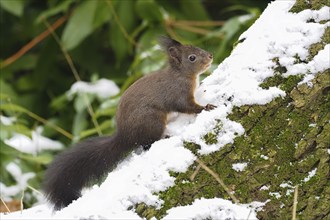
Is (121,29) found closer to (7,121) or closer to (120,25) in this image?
(120,25)

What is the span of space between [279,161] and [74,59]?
3654mm

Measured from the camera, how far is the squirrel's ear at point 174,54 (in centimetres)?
311

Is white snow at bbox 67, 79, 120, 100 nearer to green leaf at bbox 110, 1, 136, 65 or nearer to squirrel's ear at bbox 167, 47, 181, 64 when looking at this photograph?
green leaf at bbox 110, 1, 136, 65

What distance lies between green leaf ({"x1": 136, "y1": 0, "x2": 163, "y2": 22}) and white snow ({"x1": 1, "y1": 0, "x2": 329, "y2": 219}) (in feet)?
7.93

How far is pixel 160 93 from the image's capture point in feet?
9.50

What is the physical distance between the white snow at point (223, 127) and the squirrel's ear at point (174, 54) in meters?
0.85

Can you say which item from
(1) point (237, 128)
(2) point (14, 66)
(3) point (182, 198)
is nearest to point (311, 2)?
(1) point (237, 128)

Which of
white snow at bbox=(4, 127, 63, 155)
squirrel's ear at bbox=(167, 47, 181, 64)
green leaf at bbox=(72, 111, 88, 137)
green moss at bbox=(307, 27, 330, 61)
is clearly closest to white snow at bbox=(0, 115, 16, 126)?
white snow at bbox=(4, 127, 63, 155)

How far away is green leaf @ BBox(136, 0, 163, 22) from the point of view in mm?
4633

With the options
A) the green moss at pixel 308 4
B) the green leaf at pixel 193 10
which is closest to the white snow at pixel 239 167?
the green moss at pixel 308 4

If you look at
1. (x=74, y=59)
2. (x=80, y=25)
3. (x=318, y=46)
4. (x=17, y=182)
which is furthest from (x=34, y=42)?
(x=318, y=46)

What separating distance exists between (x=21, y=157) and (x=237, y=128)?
213 centimetres

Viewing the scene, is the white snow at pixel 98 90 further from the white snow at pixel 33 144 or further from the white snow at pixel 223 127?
the white snow at pixel 223 127

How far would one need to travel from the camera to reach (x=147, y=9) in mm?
4656
